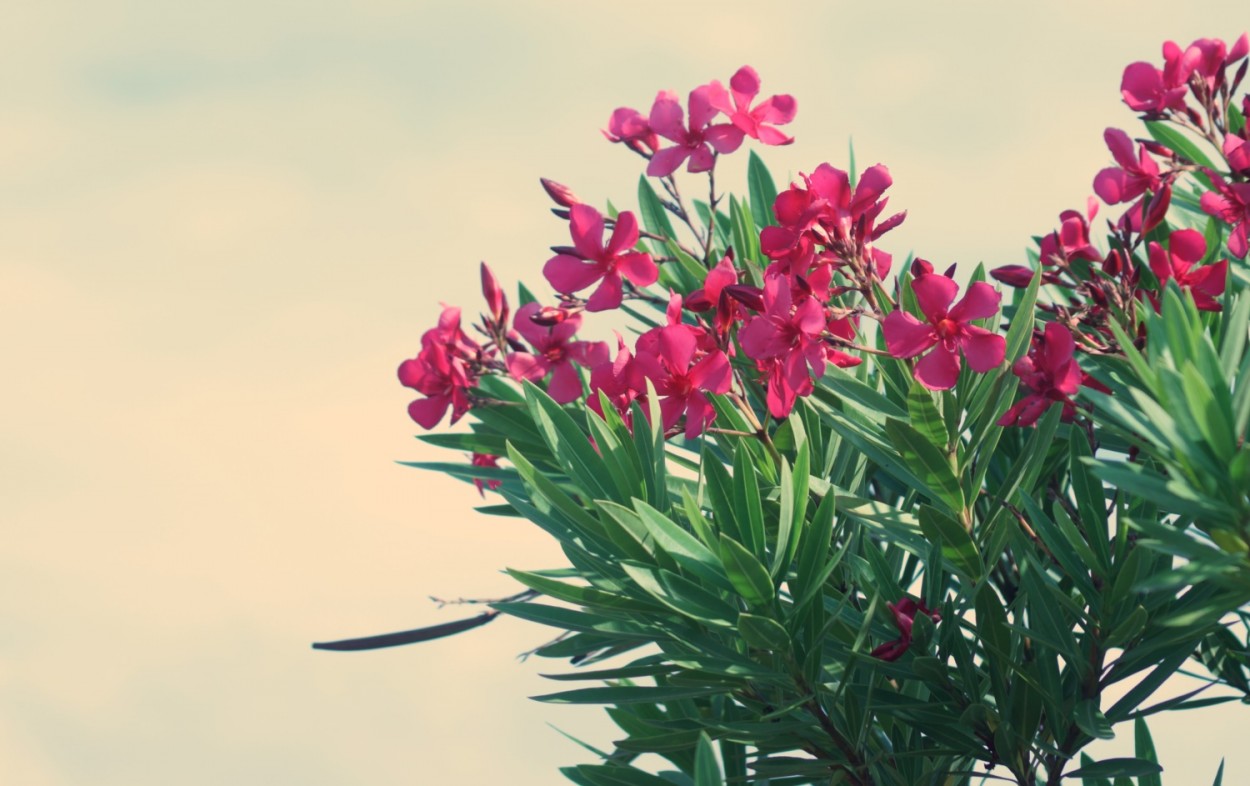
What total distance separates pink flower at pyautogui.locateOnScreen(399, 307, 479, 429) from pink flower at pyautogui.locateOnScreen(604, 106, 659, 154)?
1.11 feet

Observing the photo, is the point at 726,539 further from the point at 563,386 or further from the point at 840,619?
the point at 563,386

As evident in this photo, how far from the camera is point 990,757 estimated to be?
4.54 ft

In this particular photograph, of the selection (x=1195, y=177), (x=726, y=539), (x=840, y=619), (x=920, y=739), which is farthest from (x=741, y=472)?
(x=1195, y=177)

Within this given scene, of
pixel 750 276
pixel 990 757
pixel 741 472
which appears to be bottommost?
pixel 990 757

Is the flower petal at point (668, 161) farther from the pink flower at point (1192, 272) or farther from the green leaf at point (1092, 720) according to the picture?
the green leaf at point (1092, 720)

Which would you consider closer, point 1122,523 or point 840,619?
point 1122,523

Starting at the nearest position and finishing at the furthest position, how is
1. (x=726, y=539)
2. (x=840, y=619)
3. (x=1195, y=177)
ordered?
1. (x=726, y=539)
2. (x=840, y=619)
3. (x=1195, y=177)

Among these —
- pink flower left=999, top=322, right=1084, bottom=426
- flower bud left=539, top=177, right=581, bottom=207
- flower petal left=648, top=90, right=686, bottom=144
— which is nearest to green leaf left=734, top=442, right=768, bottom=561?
pink flower left=999, top=322, right=1084, bottom=426

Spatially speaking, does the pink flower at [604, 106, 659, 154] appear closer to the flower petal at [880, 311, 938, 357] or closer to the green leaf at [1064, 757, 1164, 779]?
the flower petal at [880, 311, 938, 357]

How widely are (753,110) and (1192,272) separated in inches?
23.1

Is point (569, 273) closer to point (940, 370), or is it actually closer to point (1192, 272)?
point (940, 370)

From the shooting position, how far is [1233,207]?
1.59m

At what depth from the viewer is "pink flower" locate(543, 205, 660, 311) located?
5.04ft

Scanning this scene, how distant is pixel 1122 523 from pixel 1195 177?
3.43 ft
